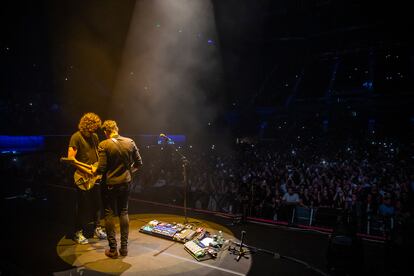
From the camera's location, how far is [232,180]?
797cm

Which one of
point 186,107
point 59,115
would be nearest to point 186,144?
point 186,107

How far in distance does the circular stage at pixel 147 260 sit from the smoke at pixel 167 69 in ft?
22.0

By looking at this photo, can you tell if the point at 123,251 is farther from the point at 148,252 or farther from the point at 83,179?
the point at 83,179

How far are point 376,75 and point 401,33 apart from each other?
1883 centimetres

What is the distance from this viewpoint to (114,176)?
317 cm

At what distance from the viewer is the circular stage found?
2.92m

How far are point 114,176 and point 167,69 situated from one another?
27.9ft

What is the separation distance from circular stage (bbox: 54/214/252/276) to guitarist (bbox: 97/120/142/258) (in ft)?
0.64

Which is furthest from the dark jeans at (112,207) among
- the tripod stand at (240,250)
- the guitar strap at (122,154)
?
the tripod stand at (240,250)

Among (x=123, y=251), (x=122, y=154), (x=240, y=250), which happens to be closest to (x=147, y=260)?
(x=123, y=251)

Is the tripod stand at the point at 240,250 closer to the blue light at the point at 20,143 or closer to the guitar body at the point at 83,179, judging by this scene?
the guitar body at the point at 83,179

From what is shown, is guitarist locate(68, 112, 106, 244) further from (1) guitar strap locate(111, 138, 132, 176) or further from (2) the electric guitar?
(1) guitar strap locate(111, 138, 132, 176)

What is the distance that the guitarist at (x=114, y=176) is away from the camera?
3.11 meters

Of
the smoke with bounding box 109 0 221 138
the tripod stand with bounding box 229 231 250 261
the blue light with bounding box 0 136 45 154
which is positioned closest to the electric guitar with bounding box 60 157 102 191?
the tripod stand with bounding box 229 231 250 261
